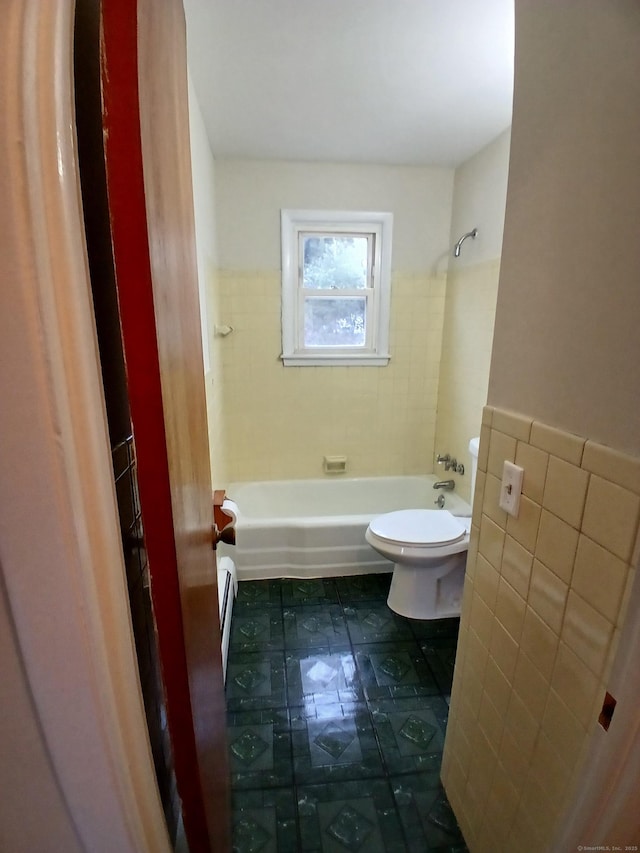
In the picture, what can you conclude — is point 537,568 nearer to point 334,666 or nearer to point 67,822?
point 67,822

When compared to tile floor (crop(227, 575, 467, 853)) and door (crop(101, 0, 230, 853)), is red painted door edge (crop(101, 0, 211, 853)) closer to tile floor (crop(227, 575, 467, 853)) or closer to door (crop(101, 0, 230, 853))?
door (crop(101, 0, 230, 853))

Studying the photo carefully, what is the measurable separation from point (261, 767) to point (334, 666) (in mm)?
470

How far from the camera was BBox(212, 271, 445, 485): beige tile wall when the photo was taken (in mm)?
2609

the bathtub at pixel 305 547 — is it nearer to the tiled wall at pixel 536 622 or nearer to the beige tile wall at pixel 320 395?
the beige tile wall at pixel 320 395

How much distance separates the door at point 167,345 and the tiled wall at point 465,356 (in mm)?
1844

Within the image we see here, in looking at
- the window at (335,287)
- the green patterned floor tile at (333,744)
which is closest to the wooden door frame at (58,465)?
the green patterned floor tile at (333,744)

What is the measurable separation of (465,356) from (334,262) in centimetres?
104

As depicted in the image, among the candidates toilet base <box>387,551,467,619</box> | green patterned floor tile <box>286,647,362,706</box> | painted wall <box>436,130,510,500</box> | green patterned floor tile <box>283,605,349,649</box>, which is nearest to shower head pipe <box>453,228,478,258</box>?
painted wall <box>436,130,510,500</box>

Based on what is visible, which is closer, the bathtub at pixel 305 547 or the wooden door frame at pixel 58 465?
the wooden door frame at pixel 58 465

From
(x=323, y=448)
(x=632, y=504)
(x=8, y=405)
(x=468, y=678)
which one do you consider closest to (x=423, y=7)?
(x=632, y=504)

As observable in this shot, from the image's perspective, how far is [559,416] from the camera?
763 millimetres

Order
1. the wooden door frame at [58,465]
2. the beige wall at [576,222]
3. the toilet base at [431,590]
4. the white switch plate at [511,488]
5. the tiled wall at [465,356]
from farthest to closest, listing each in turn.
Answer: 1. the tiled wall at [465,356]
2. the toilet base at [431,590]
3. the white switch plate at [511,488]
4. the beige wall at [576,222]
5. the wooden door frame at [58,465]

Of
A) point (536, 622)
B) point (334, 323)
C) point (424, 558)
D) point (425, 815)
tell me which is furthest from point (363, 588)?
point (334, 323)

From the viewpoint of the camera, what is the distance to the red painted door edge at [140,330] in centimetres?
39
